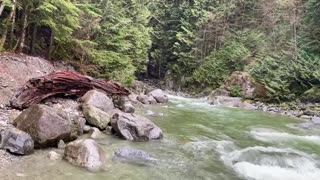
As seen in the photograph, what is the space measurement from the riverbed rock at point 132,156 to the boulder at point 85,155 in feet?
1.58

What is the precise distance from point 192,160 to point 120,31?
1209 cm

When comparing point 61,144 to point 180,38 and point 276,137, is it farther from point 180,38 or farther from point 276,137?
point 180,38

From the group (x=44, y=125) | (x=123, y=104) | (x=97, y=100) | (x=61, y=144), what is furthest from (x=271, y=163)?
(x=123, y=104)

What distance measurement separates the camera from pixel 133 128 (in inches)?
349

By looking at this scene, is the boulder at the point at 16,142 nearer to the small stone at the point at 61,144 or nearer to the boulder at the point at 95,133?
the small stone at the point at 61,144

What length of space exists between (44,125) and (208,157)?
381 cm

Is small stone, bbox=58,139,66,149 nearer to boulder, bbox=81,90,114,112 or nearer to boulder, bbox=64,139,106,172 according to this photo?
boulder, bbox=64,139,106,172

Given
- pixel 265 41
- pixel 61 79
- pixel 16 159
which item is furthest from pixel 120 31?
pixel 265 41

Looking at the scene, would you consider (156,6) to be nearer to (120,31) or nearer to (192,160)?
(120,31)

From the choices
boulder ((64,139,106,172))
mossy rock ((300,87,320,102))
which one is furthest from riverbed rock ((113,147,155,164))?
mossy rock ((300,87,320,102))

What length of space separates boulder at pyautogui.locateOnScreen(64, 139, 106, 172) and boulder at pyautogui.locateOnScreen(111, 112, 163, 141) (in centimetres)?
208

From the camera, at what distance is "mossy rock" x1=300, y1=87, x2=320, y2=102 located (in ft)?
66.4

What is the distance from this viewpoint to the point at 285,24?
2945 cm

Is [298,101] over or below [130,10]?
below
